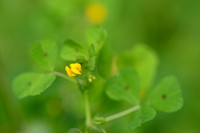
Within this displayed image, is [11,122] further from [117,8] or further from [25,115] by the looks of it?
[117,8]

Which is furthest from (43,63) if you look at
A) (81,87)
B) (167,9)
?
(167,9)

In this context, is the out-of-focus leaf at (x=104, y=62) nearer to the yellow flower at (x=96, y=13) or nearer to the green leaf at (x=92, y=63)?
the green leaf at (x=92, y=63)

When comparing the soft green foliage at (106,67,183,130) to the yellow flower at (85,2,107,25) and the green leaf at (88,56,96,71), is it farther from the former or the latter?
the yellow flower at (85,2,107,25)

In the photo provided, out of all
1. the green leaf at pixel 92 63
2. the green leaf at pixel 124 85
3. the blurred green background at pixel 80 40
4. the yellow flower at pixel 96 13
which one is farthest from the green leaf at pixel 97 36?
the yellow flower at pixel 96 13

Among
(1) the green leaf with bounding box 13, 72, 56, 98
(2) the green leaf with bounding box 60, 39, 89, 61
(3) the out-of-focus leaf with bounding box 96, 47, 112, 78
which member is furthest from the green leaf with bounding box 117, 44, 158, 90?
(1) the green leaf with bounding box 13, 72, 56, 98

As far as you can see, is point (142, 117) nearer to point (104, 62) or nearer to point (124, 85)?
point (124, 85)

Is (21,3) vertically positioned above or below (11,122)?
above
